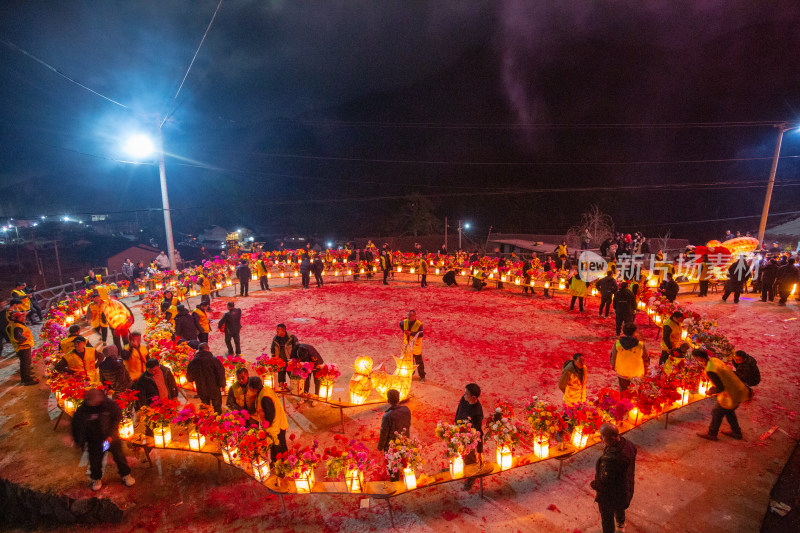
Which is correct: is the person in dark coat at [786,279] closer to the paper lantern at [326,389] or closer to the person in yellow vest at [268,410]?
the paper lantern at [326,389]

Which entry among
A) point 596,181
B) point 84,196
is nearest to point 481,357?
point 596,181

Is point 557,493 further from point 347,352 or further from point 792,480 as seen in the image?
point 347,352

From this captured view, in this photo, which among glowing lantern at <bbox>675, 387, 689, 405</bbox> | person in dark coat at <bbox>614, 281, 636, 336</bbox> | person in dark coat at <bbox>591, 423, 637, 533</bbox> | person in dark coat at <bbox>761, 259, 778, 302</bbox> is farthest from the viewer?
person in dark coat at <bbox>761, 259, 778, 302</bbox>

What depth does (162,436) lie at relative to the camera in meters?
5.46

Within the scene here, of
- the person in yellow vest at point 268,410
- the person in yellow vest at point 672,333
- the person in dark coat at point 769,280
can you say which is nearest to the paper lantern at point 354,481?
the person in yellow vest at point 268,410

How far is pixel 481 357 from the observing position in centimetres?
983

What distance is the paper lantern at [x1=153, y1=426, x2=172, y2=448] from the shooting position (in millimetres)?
5430

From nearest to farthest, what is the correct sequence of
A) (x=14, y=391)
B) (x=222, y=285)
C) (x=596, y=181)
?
(x=14, y=391) < (x=222, y=285) < (x=596, y=181)

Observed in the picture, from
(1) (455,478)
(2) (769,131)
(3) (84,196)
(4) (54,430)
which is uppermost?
(2) (769,131)

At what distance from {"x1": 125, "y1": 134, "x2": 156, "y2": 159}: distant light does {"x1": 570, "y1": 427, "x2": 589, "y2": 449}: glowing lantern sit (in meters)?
19.4

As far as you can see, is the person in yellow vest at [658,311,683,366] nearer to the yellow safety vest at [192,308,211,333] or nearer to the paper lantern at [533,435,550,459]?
the paper lantern at [533,435,550,459]

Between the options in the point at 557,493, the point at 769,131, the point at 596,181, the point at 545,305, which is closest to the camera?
the point at 557,493

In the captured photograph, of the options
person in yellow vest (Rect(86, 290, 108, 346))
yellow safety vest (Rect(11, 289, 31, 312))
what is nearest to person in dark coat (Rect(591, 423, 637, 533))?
person in yellow vest (Rect(86, 290, 108, 346))

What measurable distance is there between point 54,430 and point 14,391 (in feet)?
9.48
